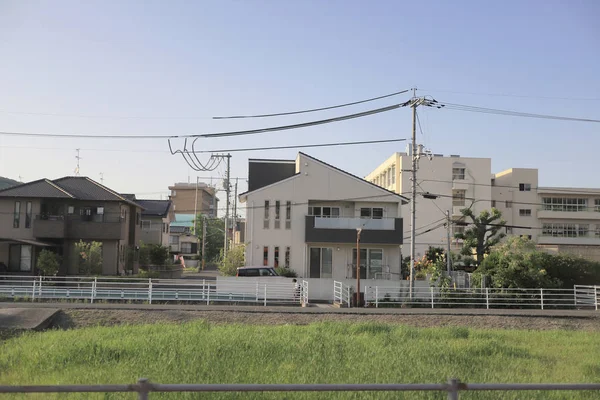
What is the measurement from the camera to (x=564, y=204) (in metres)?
53.7

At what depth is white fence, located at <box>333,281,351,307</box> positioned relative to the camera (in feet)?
81.5

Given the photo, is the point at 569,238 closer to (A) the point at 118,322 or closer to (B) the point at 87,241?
(B) the point at 87,241

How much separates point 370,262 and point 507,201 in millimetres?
25623

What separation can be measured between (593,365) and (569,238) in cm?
4573

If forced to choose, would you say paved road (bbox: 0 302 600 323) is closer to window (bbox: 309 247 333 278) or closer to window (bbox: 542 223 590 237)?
window (bbox: 309 247 333 278)

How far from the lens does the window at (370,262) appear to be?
3331 centimetres

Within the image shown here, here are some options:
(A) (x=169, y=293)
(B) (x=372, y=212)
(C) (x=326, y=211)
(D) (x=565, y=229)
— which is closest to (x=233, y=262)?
(C) (x=326, y=211)

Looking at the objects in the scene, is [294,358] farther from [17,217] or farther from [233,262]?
[17,217]

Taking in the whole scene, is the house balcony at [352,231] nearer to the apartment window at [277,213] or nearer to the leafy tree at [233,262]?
the apartment window at [277,213]

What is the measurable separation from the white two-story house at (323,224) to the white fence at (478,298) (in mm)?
6758

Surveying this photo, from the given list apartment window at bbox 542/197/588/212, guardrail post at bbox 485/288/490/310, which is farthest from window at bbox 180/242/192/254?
guardrail post at bbox 485/288/490/310

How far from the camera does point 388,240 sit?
32844 mm

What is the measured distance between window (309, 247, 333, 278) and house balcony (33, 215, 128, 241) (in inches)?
504

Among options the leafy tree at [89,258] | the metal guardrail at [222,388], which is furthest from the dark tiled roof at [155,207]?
the metal guardrail at [222,388]
